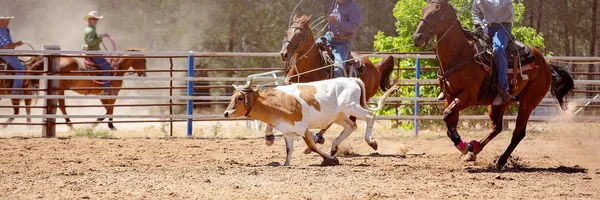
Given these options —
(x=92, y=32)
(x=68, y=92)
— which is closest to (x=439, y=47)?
(x=92, y=32)

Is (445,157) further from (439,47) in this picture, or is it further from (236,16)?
(236,16)

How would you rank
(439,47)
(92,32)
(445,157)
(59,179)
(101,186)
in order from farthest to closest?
1. (92,32)
2. (445,157)
3. (439,47)
4. (59,179)
5. (101,186)

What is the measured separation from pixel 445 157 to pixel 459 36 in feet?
5.42

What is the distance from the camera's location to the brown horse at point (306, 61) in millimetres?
10086

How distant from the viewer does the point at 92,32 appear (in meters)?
17.6

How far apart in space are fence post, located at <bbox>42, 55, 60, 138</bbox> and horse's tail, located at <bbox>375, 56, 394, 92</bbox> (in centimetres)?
507

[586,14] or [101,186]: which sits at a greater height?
[586,14]

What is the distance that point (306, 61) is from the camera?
Result: 10.6 metres

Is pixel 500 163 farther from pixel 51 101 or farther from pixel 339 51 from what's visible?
pixel 51 101

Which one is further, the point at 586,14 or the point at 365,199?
the point at 586,14

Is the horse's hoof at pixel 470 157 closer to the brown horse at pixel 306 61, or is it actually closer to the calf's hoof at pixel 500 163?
the calf's hoof at pixel 500 163

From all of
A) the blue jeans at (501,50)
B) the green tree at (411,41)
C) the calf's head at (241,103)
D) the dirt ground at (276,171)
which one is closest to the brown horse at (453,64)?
the blue jeans at (501,50)

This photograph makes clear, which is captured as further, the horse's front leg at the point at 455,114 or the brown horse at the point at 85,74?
the brown horse at the point at 85,74

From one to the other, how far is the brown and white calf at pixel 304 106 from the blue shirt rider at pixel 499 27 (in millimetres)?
1402
